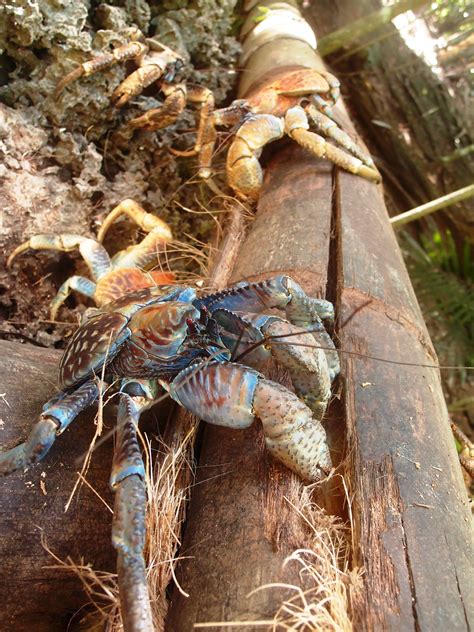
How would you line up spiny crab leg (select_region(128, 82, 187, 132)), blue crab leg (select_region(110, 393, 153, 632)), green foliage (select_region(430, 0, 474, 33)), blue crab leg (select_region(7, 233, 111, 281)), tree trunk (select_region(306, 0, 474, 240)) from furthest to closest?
green foliage (select_region(430, 0, 474, 33)) < tree trunk (select_region(306, 0, 474, 240)) < spiny crab leg (select_region(128, 82, 187, 132)) < blue crab leg (select_region(7, 233, 111, 281)) < blue crab leg (select_region(110, 393, 153, 632))

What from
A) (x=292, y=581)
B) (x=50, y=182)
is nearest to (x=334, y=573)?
(x=292, y=581)

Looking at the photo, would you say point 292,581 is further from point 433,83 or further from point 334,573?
point 433,83

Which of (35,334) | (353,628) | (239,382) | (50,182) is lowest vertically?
(353,628)

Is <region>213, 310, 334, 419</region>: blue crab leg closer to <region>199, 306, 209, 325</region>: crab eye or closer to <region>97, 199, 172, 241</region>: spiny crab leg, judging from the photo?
<region>199, 306, 209, 325</region>: crab eye

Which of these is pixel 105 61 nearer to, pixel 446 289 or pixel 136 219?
pixel 136 219

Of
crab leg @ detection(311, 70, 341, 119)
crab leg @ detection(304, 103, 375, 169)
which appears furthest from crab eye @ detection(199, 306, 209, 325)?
crab leg @ detection(311, 70, 341, 119)

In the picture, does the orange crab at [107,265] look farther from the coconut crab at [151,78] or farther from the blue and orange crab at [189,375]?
the blue and orange crab at [189,375]
